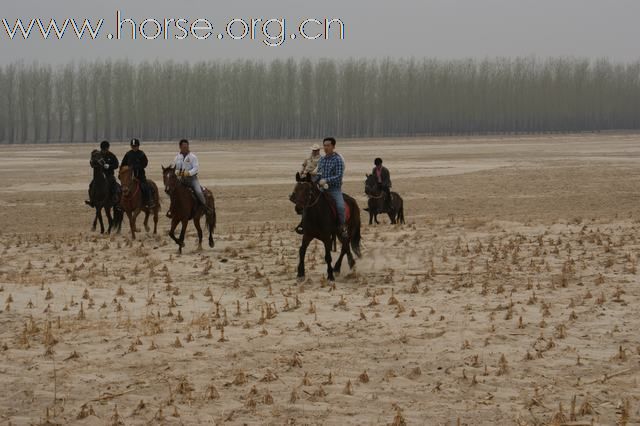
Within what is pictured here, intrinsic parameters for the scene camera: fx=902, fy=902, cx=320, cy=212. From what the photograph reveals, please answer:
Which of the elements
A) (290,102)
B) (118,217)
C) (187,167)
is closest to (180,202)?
(187,167)

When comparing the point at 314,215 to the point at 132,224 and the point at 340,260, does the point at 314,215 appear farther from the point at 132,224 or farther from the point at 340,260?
the point at 132,224

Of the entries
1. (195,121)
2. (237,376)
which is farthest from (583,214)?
(195,121)

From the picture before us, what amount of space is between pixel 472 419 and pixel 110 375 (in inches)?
121

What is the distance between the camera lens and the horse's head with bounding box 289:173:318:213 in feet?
38.7

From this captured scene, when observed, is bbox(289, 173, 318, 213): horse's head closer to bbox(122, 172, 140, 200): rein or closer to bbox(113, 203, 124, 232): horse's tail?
bbox(122, 172, 140, 200): rein

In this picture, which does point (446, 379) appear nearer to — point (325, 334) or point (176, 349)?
point (325, 334)

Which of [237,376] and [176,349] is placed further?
[176,349]

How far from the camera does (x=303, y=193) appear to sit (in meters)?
11.8

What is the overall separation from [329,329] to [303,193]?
10.3ft

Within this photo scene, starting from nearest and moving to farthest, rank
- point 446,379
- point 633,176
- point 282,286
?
point 446,379 < point 282,286 < point 633,176

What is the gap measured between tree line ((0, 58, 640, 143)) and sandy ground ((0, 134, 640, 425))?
83.0 meters

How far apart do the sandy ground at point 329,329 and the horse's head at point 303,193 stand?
3.43 feet

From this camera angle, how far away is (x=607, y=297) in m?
10.2

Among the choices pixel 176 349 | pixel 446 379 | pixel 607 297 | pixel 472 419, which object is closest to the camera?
pixel 472 419
